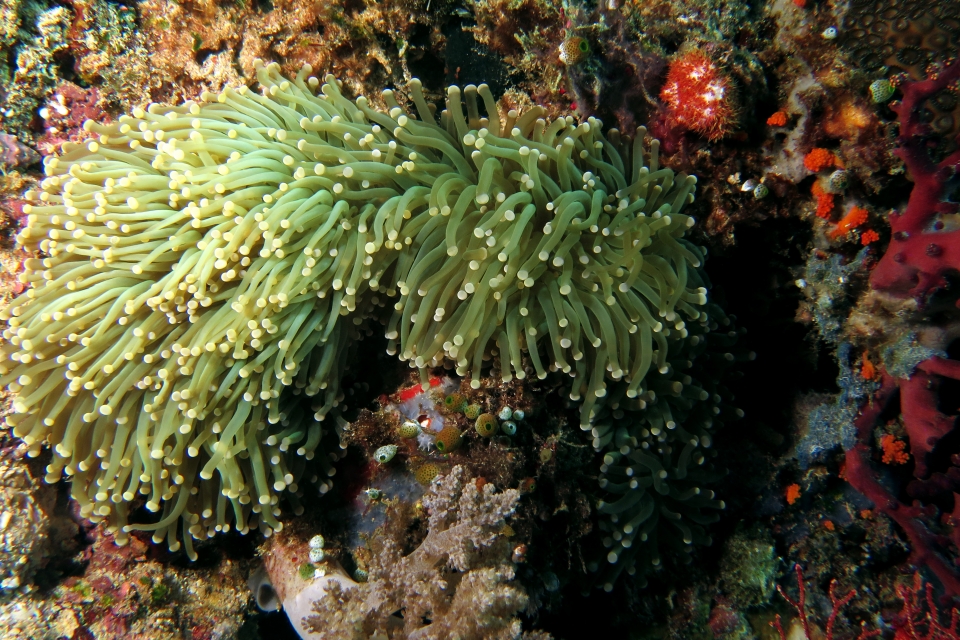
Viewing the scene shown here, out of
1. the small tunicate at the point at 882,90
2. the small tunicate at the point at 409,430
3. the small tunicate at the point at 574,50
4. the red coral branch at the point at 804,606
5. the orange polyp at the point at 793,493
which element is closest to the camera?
the small tunicate at the point at 882,90

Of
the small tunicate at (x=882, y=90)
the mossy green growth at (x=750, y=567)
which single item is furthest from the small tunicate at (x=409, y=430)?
the small tunicate at (x=882, y=90)

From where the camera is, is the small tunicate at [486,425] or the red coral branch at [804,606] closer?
the small tunicate at [486,425]

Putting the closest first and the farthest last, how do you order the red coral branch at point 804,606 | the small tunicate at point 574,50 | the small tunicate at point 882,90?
the small tunicate at point 882,90, the small tunicate at point 574,50, the red coral branch at point 804,606

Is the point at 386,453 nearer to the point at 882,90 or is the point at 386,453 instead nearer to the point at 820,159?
the point at 820,159

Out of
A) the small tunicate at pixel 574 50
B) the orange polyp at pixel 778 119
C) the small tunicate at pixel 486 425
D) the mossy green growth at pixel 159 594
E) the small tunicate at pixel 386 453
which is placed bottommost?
the mossy green growth at pixel 159 594

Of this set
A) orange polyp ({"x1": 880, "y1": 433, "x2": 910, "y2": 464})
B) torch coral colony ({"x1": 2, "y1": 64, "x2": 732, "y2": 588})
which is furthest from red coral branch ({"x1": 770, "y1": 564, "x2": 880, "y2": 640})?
torch coral colony ({"x1": 2, "y1": 64, "x2": 732, "y2": 588})

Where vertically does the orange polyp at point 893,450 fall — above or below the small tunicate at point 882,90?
below

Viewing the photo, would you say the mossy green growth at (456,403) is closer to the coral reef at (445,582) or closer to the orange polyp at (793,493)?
the coral reef at (445,582)
